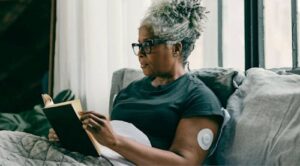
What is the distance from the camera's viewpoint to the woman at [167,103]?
1353 mm

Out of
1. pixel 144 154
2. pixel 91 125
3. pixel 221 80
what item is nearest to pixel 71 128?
pixel 91 125

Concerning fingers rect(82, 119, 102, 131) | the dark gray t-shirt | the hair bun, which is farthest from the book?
the hair bun

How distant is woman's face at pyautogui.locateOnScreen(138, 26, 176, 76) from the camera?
162 centimetres

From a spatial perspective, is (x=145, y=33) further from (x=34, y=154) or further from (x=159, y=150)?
(x=34, y=154)

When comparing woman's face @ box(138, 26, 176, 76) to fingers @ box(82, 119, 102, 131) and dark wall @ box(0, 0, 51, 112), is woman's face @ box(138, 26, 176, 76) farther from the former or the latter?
dark wall @ box(0, 0, 51, 112)

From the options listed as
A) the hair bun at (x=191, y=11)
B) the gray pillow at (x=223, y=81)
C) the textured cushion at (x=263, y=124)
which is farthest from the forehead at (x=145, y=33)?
the textured cushion at (x=263, y=124)

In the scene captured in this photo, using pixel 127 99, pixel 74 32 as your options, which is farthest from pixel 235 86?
pixel 74 32

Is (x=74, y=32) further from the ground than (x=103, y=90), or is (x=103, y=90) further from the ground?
(x=74, y=32)

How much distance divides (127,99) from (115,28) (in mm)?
937

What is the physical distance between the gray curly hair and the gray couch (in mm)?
Result: 142

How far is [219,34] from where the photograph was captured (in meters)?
2.43

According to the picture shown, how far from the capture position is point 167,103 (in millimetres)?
1530

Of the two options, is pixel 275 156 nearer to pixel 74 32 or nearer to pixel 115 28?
pixel 115 28

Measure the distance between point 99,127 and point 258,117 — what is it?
46 cm
